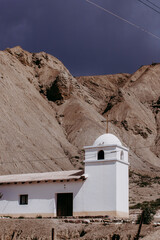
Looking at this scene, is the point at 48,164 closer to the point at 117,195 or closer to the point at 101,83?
the point at 117,195

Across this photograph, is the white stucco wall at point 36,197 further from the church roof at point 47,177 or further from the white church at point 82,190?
the church roof at point 47,177

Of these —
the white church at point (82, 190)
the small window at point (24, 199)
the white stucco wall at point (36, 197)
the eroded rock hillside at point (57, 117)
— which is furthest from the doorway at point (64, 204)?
the eroded rock hillside at point (57, 117)

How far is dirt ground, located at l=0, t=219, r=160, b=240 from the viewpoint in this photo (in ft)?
66.4

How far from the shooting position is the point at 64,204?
98.5ft

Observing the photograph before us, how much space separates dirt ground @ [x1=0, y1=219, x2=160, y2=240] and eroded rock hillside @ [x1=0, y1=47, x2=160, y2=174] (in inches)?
1063

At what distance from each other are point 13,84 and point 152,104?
36805 mm

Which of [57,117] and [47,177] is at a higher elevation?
[57,117]

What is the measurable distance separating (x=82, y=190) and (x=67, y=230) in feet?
21.4

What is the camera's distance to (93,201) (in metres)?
28.8

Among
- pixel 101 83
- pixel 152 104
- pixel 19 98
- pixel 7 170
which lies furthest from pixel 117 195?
pixel 101 83

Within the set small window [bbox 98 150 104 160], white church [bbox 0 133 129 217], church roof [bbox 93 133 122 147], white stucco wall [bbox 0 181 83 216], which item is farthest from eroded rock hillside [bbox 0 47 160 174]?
small window [bbox 98 150 104 160]

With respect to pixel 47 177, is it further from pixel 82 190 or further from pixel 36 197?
pixel 82 190

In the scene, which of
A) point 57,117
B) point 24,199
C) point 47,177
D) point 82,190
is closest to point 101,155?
point 82,190

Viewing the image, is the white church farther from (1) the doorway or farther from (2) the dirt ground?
(2) the dirt ground
